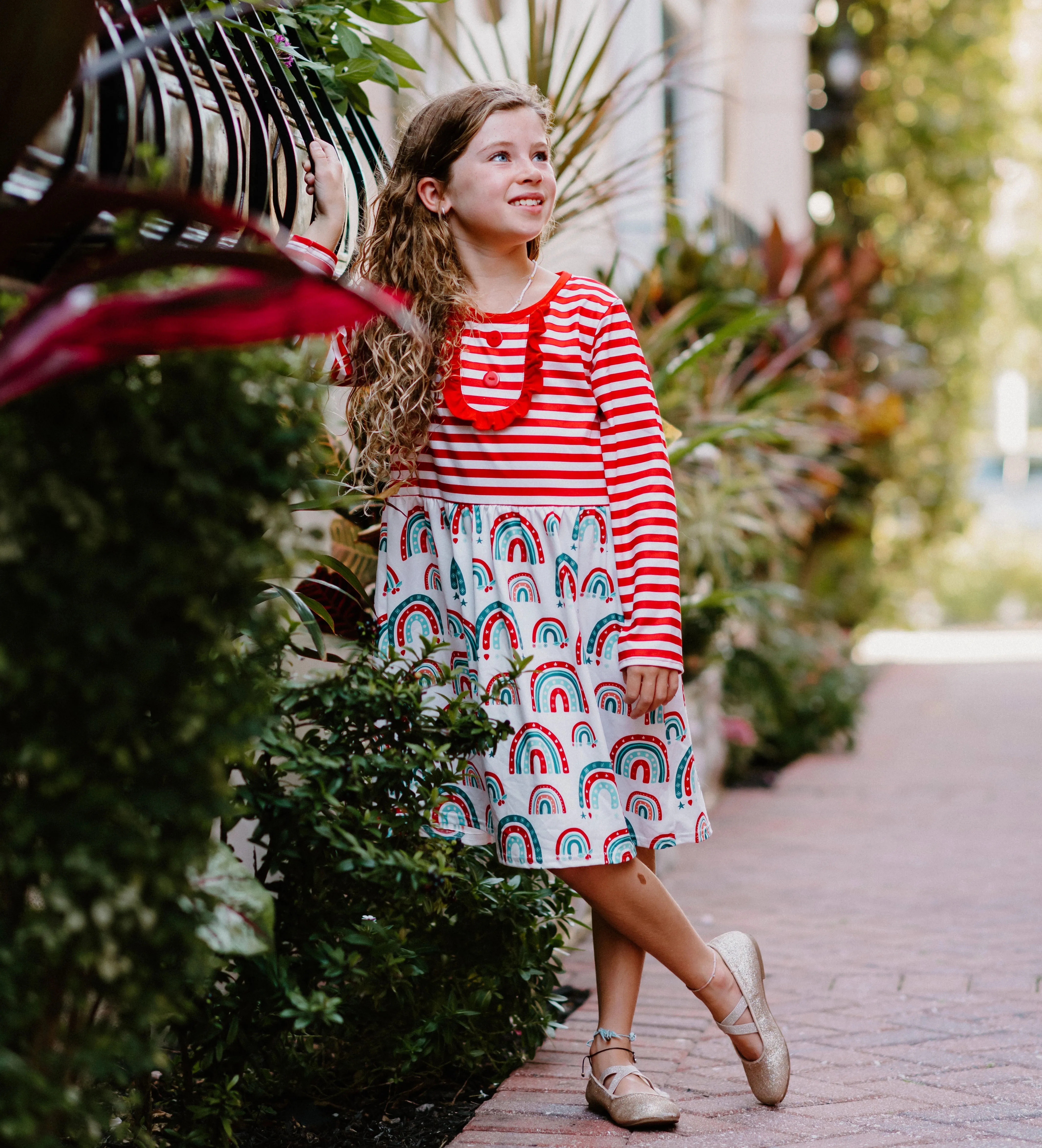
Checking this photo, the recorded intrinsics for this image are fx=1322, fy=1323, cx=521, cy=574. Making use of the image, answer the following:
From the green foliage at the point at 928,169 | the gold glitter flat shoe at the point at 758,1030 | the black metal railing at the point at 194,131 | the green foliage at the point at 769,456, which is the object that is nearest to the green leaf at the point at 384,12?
the black metal railing at the point at 194,131

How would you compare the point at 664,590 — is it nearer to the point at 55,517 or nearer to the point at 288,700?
the point at 288,700

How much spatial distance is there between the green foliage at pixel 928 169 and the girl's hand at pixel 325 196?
10.6 meters

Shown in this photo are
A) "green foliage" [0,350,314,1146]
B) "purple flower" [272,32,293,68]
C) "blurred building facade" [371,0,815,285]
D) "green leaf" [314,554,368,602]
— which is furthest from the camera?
"blurred building facade" [371,0,815,285]

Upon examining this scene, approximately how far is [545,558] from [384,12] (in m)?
1.23

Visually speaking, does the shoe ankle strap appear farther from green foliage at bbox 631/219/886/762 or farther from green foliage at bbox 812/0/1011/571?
green foliage at bbox 812/0/1011/571

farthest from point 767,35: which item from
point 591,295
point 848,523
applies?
point 591,295

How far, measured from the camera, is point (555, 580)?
230 cm

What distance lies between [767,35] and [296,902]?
10.2 meters

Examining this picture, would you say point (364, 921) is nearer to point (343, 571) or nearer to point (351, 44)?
point (343, 571)

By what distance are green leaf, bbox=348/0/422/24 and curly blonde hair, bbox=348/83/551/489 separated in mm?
274

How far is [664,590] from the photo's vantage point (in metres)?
2.23

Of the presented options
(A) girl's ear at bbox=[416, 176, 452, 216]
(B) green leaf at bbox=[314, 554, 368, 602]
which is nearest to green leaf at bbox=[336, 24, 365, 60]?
(A) girl's ear at bbox=[416, 176, 452, 216]

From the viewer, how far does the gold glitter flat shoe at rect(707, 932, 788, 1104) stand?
Result: 241 cm

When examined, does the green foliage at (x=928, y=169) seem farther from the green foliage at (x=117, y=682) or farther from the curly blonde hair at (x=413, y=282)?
the green foliage at (x=117, y=682)
